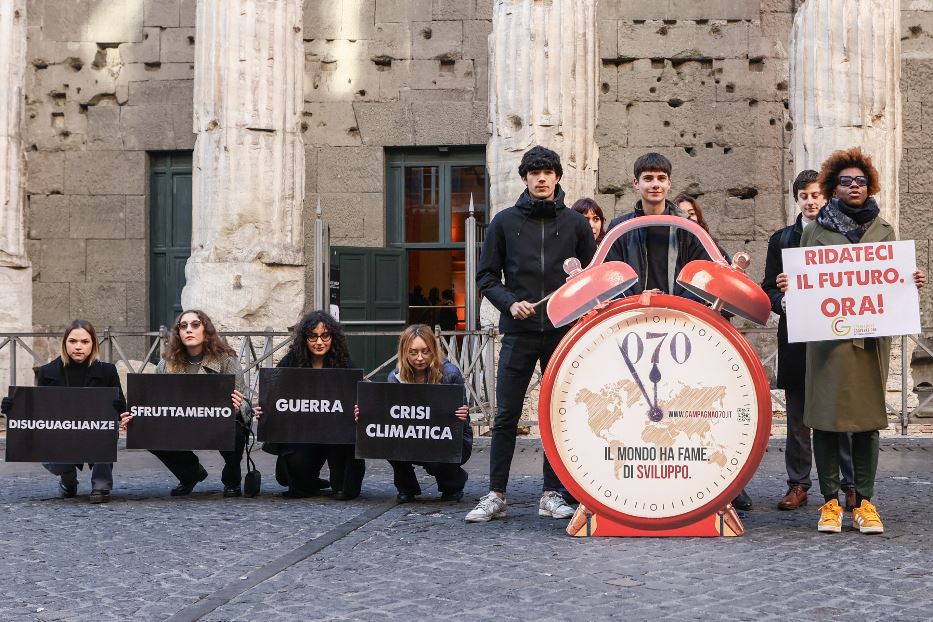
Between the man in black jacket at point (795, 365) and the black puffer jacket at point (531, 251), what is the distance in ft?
3.73

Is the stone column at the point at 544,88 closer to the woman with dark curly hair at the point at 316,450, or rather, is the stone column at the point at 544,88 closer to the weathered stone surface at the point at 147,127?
the woman with dark curly hair at the point at 316,450

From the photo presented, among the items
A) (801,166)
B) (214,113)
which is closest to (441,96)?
(214,113)

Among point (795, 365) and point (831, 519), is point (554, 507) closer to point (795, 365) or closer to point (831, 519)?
point (831, 519)

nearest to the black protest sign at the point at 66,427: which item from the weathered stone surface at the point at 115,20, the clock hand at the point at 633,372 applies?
the clock hand at the point at 633,372

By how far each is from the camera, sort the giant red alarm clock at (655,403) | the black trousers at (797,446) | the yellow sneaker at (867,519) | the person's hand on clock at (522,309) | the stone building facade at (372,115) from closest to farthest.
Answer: the giant red alarm clock at (655,403) → the yellow sneaker at (867,519) → the person's hand on clock at (522,309) → the black trousers at (797,446) → the stone building facade at (372,115)

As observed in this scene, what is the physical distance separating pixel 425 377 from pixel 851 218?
2.50m

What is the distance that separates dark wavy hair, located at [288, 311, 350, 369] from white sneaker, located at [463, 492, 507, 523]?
1.49 metres

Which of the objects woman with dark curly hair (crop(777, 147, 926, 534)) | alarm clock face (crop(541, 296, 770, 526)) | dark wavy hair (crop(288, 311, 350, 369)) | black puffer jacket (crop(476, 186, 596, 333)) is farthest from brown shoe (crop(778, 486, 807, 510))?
dark wavy hair (crop(288, 311, 350, 369))

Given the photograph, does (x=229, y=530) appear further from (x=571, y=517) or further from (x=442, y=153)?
(x=442, y=153)

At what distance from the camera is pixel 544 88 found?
11.3m

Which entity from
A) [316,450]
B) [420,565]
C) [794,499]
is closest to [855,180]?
[794,499]

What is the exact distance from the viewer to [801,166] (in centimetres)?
1172

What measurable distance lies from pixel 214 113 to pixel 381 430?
5844 mm

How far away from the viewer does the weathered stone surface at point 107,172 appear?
15.8m
